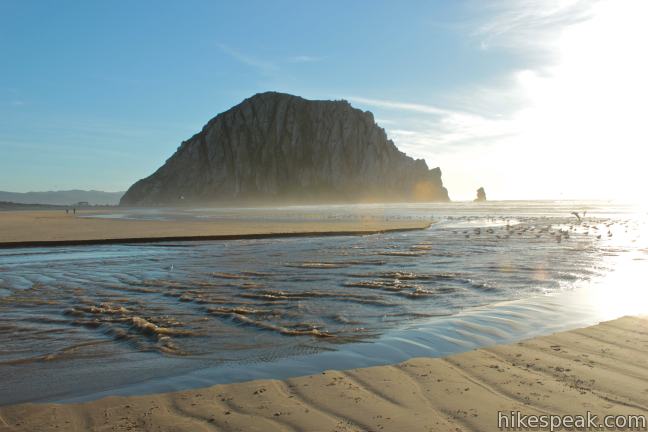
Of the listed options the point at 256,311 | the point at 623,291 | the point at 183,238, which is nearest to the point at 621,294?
the point at 623,291

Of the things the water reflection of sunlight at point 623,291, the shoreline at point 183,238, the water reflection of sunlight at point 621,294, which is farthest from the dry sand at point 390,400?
the shoreline at point 183,238

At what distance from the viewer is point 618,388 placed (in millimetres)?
5551

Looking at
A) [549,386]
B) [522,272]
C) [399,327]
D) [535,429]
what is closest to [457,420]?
[535,429]

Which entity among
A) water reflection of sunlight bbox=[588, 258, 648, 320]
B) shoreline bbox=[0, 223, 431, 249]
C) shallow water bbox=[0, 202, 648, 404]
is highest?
shoreline bbox=[0, 223, 431, 249]

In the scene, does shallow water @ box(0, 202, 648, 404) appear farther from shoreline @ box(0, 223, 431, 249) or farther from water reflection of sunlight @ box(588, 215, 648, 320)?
shoreline @ box(0, 223, 431, 249)

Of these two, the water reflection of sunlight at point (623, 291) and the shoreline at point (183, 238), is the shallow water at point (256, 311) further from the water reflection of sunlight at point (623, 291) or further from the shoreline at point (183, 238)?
the shoreline at point (183, 238)

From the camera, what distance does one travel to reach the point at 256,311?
10.5 meters

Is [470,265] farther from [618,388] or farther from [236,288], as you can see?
[618,388]

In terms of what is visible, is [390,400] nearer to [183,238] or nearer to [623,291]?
[623,291]

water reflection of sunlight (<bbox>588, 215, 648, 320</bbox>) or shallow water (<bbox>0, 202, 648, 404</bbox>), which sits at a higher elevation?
water reflection of sunlight (<bbox>588, 215, 648, 320</bbox>)

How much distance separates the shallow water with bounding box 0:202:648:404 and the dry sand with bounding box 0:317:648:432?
1.98ft

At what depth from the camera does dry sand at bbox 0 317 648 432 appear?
4777 mm

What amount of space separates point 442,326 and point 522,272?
27.3 ft

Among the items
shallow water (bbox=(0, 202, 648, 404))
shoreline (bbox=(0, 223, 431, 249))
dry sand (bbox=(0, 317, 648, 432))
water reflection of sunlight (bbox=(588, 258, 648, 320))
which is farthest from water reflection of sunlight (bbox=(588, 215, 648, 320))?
shoreline (bbox=(0, 223, 431, 249))
